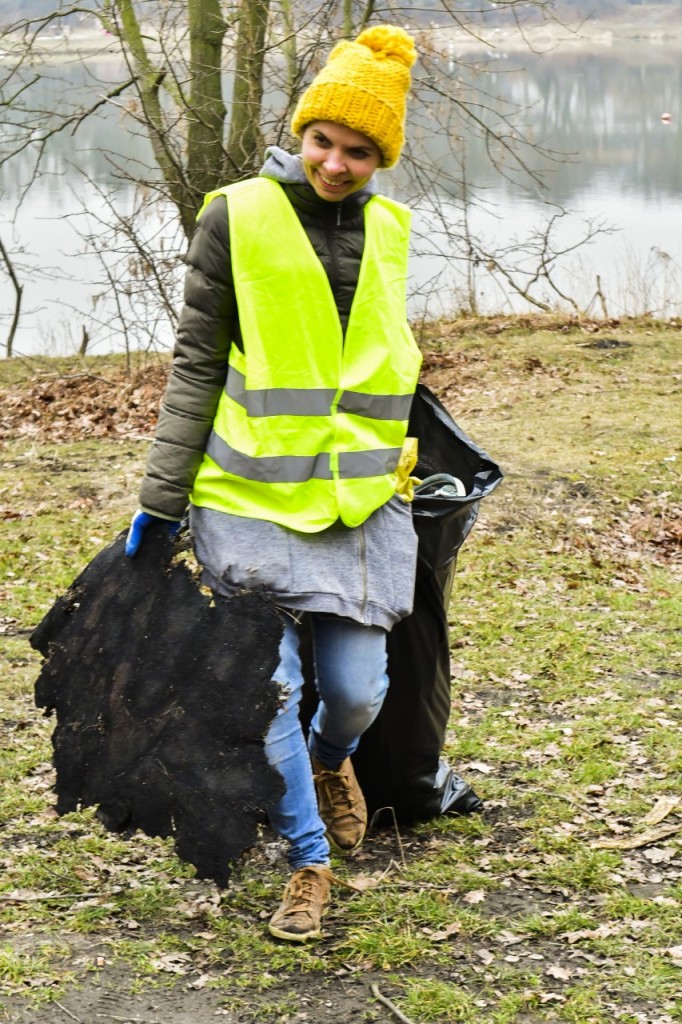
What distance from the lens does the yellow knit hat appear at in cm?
304

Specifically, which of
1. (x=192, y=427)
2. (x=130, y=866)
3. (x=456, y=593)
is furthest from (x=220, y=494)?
(x=456, y=593)

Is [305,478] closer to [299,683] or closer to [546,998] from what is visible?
[299,683]

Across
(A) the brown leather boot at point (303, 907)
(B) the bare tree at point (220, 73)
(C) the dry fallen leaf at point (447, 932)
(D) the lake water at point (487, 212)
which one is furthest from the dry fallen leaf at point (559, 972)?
(B) the bare tree at point (220, 73)

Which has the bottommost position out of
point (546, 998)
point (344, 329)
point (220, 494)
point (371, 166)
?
point (546, 998)

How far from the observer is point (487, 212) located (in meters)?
11.5

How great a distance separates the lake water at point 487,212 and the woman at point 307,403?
597 centimetres

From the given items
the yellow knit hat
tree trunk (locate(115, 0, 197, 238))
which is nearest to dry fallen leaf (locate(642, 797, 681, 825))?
the yellow knit hat

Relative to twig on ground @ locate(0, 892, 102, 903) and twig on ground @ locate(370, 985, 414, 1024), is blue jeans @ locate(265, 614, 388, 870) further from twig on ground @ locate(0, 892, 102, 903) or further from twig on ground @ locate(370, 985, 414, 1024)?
twig on ground @ locate(0, 892, 102, 903)

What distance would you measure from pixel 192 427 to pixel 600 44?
171 ft

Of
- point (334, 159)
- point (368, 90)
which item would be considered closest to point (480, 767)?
point (334, 159)

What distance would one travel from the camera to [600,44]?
50844mm

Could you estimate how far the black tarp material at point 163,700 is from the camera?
3121 mm

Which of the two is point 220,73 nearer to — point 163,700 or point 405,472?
point 405,472

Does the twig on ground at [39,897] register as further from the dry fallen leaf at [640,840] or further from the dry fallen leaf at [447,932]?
the dry fallen leaf at [640,840]
